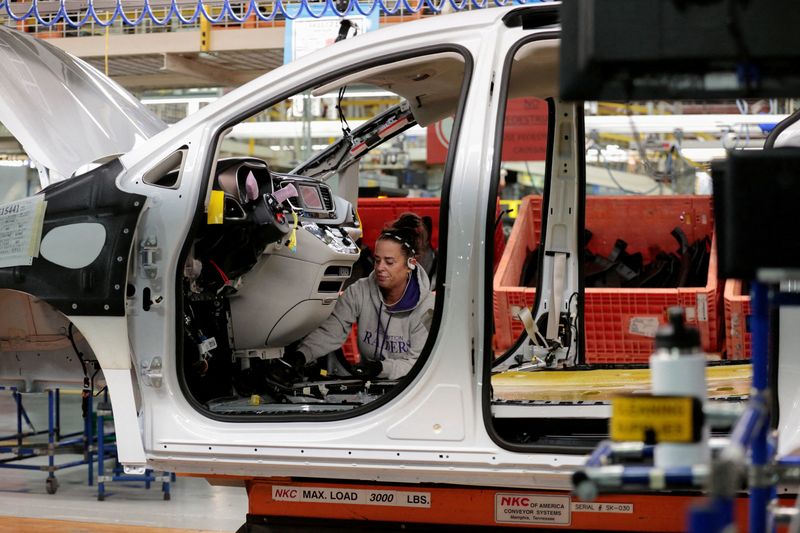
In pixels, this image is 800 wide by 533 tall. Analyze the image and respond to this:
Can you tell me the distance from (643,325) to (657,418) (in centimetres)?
552

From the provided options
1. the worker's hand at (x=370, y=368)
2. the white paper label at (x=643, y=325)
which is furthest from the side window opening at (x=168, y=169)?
the white paper label at (x=643, y=325)

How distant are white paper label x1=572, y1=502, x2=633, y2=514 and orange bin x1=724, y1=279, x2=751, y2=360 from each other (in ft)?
10.3

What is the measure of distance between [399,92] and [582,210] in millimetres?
1065

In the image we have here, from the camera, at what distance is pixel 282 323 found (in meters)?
4.96

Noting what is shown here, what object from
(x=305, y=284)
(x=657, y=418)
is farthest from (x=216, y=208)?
(x=657, y=418)

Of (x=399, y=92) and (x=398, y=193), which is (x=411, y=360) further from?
(x=398, y=193)

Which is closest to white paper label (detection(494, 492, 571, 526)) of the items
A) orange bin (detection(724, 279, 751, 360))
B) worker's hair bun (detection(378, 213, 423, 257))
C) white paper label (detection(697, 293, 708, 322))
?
worker's hair bun (detection(378, 213, 423, 257))

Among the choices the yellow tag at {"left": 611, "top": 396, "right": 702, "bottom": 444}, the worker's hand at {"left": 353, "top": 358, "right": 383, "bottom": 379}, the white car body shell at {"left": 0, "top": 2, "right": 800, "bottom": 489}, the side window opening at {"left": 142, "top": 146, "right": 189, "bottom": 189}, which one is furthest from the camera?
the worker's hand at {"left": 353, "top": 358, "right": 383, "bottom": 379}

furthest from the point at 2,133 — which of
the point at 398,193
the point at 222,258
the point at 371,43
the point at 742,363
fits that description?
the point at 398,193

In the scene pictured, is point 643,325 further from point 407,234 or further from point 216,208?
point 216,208

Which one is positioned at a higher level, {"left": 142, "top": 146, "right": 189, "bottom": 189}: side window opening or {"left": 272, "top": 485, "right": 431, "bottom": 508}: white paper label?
{"left": 142, "top": 146, "right": 189, "bottom": 189}: side window opening

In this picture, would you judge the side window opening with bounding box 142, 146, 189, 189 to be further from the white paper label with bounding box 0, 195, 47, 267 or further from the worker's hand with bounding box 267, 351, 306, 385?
the worker's hand with bounding box 267, 351, 306, 385

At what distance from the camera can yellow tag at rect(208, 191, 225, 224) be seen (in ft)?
13.6

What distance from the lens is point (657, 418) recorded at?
6.24ft
